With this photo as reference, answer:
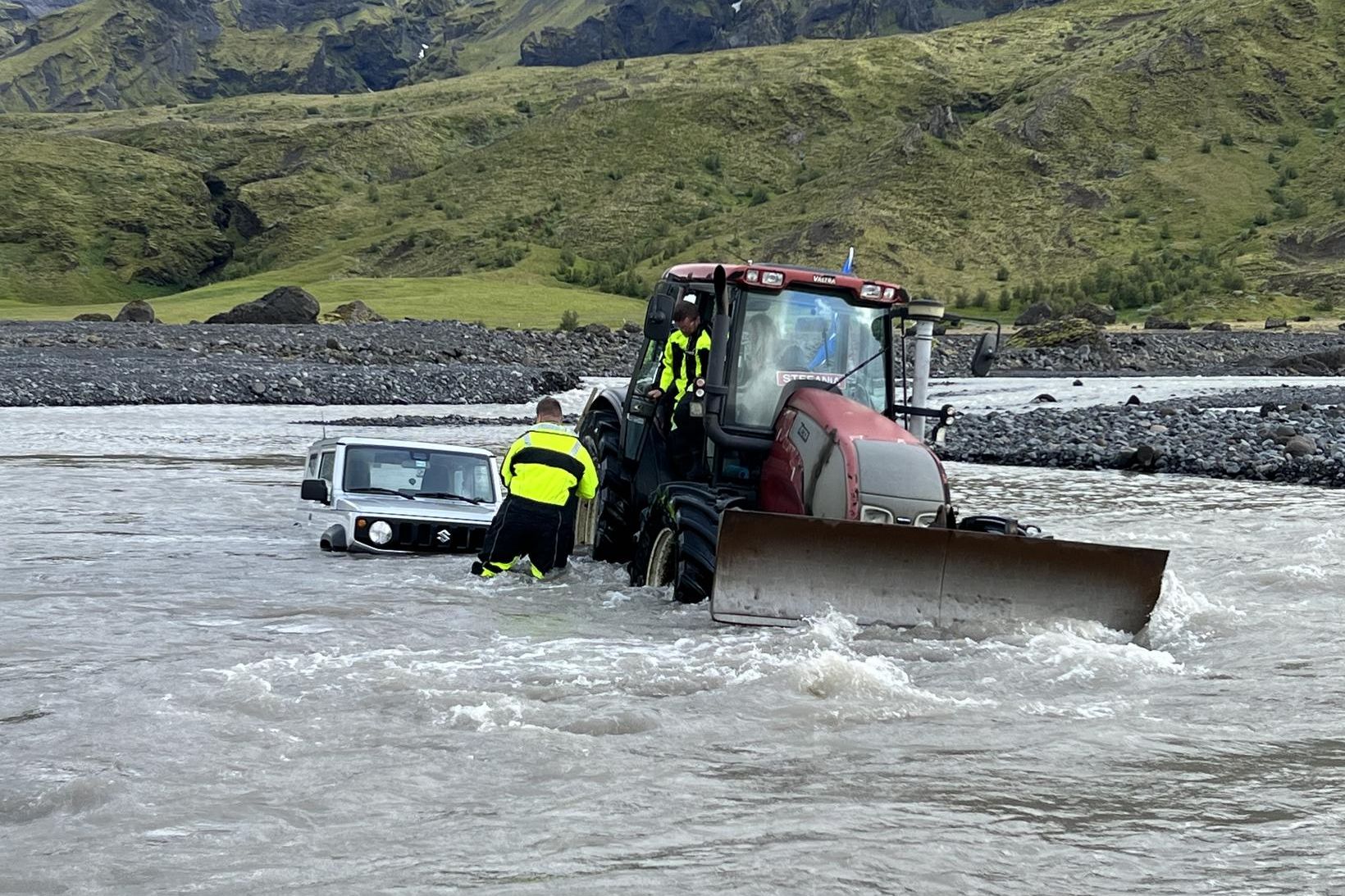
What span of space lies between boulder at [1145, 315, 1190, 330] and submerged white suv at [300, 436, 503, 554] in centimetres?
5217

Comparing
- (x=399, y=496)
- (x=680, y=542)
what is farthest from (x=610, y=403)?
(x=680, y=542)

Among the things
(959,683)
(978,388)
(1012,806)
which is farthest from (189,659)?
(978,388)

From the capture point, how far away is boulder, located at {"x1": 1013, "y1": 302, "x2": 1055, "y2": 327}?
66.1m

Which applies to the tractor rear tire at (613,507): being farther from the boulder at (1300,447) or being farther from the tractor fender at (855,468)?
the boulder at (1300,447)

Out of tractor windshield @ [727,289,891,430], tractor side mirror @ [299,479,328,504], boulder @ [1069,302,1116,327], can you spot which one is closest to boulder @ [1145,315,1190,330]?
boulder @ [1069,302,1116,327]

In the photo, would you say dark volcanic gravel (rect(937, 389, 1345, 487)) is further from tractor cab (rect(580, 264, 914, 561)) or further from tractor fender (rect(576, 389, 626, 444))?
tractor cab (rect(580, 264, 914, 561))

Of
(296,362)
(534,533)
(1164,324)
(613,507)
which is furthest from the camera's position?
(1164,324)

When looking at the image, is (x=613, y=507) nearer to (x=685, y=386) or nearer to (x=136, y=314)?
(x=685, y=386)

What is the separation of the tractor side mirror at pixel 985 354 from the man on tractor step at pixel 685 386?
72.8 inches

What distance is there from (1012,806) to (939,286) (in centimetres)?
7412

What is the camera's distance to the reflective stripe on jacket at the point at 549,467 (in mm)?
11625

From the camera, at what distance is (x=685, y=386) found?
11.1 m

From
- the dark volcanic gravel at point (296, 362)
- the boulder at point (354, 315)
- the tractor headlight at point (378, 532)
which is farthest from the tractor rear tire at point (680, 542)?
the boulder at point (354, 315)

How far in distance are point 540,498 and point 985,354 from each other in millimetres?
3589
